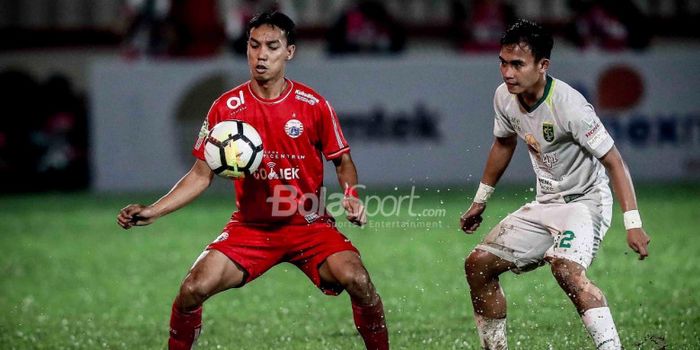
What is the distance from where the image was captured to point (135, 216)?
593cm

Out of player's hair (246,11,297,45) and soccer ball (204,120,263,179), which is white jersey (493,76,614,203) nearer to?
player's hair (246,11,297,45)

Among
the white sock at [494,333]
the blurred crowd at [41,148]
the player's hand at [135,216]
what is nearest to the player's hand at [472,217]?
the white sock at [494,333]

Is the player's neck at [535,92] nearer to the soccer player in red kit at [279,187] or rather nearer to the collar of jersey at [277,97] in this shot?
the soccer player in red kit at [279,187]

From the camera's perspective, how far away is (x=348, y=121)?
15250 mm

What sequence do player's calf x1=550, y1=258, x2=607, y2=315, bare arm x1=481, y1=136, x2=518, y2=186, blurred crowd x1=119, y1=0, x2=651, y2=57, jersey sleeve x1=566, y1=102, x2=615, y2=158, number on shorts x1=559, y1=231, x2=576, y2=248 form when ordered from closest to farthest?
player's calf x1=550, y1=258, x2=607, y2=315, jersey sleeve x1=566, y1=102, x2=615, y2=158, number on shorts x1=559, y1=231, x2=576, y2=248, bare arm x1=481, y1=136, x2=518, y2=186, blurred crowd x1=119, y1=0, x2=651, y2=57

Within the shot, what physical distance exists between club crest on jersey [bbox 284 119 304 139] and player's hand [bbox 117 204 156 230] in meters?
0.82

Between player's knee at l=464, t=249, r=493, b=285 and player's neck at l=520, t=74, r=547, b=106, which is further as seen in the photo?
player's knee at l=464, t=249, r=493, b=285

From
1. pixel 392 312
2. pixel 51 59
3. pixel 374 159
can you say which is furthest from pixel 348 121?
pixel 392 312

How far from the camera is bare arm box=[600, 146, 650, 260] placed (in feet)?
18.6

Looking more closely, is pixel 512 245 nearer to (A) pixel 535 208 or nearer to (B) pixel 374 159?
(A) pixel 535 208

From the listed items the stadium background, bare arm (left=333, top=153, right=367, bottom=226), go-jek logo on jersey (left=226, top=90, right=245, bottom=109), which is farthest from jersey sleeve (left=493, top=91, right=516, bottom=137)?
the stadium background

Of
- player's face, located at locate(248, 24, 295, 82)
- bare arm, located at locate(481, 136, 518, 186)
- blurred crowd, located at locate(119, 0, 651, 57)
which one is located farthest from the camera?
blurred crowd, located at locate(119, 0, 651, 57)

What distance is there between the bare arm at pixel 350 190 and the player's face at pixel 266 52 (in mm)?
571

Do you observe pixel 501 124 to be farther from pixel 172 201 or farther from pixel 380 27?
pixel 380 27
